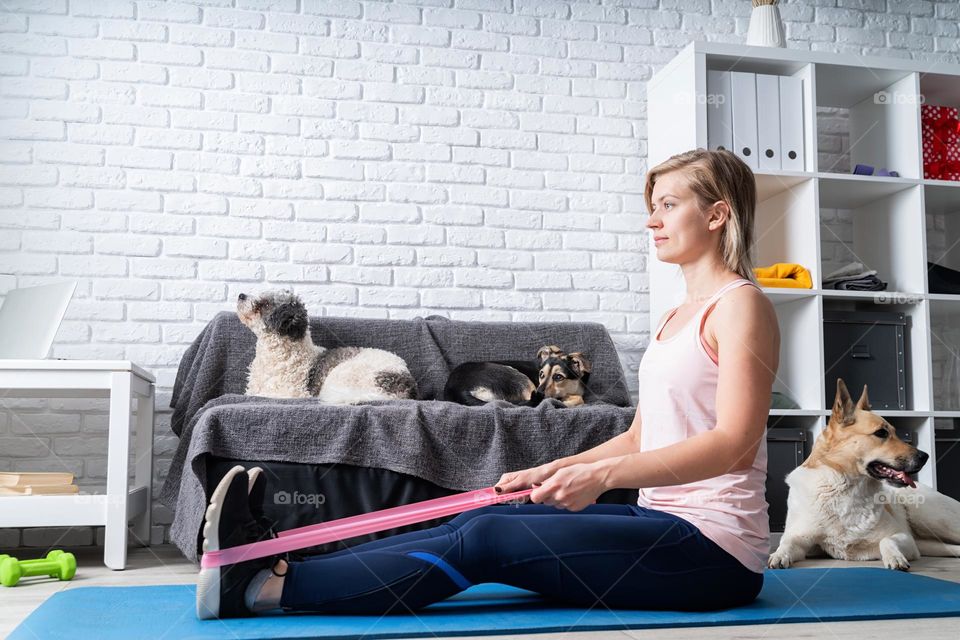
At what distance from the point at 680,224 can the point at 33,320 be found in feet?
7.00

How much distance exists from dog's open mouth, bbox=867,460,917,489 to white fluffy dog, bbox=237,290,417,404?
1405 millimetres

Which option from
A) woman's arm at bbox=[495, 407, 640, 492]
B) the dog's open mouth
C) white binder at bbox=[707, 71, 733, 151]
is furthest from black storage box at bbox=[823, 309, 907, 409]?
woman's arm at bbox=[495, 407, 640, 492]

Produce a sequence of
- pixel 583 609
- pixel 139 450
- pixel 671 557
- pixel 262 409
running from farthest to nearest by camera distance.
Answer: pixel 139 450
pixel 262 409
pixel 583 609
pixel 671 557

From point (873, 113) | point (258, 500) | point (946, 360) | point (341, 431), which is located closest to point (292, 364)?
point (341, 431)

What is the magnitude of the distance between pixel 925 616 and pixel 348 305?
2.21 metres

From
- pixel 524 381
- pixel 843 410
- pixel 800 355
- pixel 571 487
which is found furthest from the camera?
pixel 800 355

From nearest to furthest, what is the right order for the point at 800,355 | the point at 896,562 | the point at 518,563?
the point at 518,563
the point at 896,562
the point at 800,355

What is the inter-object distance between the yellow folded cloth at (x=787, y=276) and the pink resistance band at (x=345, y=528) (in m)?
2.00

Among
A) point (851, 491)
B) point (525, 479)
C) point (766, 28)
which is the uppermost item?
point (766, 28)

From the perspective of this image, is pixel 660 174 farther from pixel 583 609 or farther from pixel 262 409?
pixel 262 409

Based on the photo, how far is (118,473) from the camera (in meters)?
2.54

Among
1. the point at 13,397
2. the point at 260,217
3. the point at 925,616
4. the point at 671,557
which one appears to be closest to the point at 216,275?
the point at 260,217

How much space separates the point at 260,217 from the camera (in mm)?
3330

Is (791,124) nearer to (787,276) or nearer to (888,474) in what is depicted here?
(787,276)
